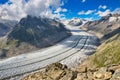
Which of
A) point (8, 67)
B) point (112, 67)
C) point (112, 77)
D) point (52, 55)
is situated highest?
point (52, 55)

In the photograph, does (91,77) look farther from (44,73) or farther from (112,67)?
(44,73)

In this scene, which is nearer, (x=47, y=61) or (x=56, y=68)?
(x=56, y=68)

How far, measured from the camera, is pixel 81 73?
140ft

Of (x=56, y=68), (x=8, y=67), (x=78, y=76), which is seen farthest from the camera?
(x=8, y=67)

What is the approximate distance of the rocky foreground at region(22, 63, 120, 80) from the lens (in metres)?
35.5

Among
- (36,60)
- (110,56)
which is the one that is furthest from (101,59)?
(36,60)

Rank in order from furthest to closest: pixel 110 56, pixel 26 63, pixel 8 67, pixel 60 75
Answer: pixel 26 63, pixel 8 67, pixel 110 56, pixel 60 75

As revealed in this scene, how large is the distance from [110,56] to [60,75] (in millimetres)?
57192

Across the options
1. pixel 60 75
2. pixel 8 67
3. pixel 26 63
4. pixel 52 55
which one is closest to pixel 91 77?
pixel 60 75

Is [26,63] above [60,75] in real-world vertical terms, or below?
above

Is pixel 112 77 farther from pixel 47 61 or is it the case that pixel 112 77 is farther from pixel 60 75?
pixel 47 61

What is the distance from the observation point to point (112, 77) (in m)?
33.9

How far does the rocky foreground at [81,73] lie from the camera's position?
35544 millimetres

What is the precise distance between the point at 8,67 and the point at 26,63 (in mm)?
17456
